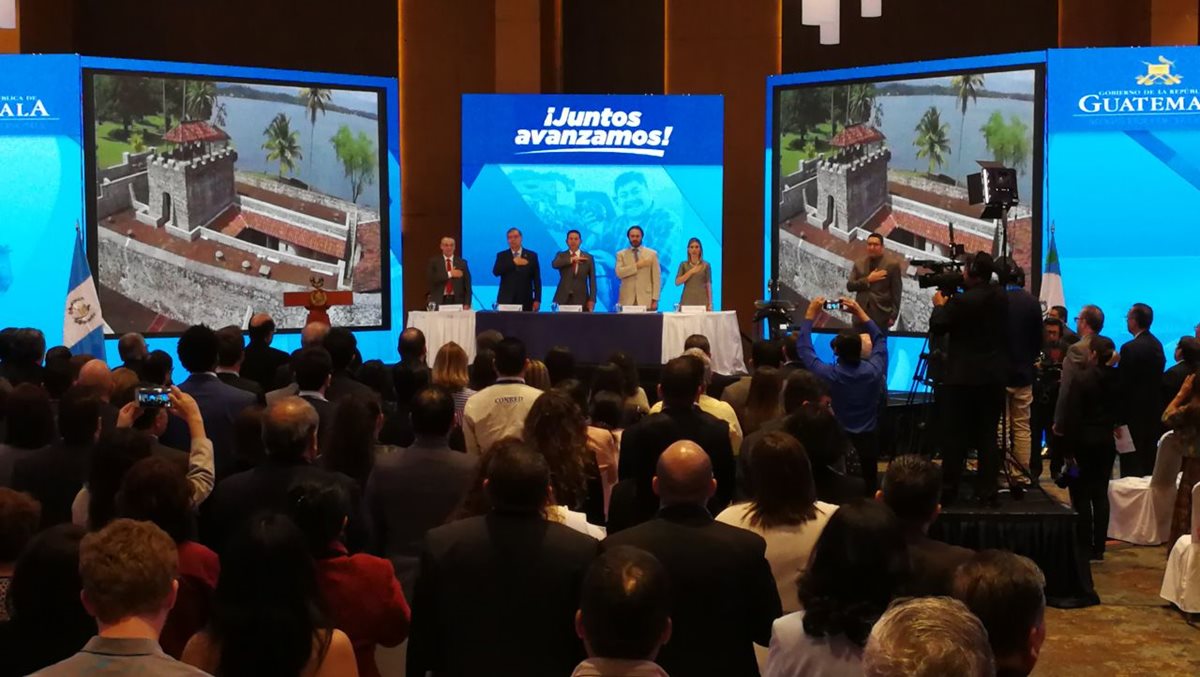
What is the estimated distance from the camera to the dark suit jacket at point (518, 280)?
13.0 m

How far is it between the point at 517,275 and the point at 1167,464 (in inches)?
252

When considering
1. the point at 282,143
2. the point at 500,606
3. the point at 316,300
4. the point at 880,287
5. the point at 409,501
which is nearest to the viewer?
the point at 500,606

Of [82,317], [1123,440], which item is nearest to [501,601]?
[1123,440]

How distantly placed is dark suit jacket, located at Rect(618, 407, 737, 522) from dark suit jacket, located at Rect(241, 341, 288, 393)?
122 inches

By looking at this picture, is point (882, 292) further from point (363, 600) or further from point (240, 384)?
point (363, 600)

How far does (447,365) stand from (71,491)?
2.13 meters

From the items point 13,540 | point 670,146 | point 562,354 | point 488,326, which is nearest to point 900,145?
point 670,146

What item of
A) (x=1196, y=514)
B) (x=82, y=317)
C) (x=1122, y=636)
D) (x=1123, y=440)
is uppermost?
(x=82, y=317)

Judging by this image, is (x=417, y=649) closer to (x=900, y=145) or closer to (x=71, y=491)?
(x=71, y=491)

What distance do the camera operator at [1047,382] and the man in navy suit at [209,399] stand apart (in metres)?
5.94

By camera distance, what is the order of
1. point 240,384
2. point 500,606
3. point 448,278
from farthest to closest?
1. point 448,278
2. point 240,384
3. point 500,606

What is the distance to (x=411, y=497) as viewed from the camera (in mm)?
4117

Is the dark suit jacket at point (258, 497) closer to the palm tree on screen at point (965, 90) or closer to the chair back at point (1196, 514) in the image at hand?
the chair back at point (1196, 514)

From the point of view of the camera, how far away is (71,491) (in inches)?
169
